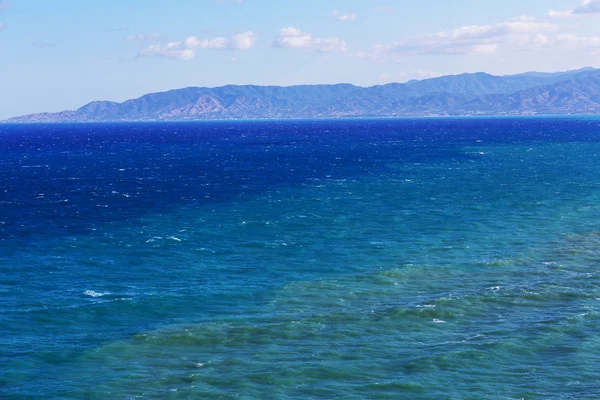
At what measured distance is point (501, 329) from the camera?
5256 centimetres

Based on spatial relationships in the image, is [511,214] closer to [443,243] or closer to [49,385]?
[443,243]

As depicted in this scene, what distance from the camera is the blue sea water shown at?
44.7 meters

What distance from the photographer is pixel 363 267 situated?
71.2 m

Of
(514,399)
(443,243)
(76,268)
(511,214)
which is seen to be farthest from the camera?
(511,214)

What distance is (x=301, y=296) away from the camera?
61.7 metres

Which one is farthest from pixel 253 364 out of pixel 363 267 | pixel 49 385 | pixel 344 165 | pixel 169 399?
pixel 344 165

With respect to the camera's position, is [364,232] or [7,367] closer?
[7,367]

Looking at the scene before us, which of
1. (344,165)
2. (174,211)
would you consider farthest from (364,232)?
(344,165)

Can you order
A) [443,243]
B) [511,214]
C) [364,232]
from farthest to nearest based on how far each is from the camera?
[511,214], [364,232], [443,243]

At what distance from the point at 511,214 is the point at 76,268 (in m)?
62.2

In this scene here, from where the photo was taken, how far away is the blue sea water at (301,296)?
44656 millimetres

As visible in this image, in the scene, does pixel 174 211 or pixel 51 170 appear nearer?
pixel 174 211

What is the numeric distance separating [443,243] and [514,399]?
1605 inches

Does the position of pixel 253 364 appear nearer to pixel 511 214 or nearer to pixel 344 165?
pixel 511 214
